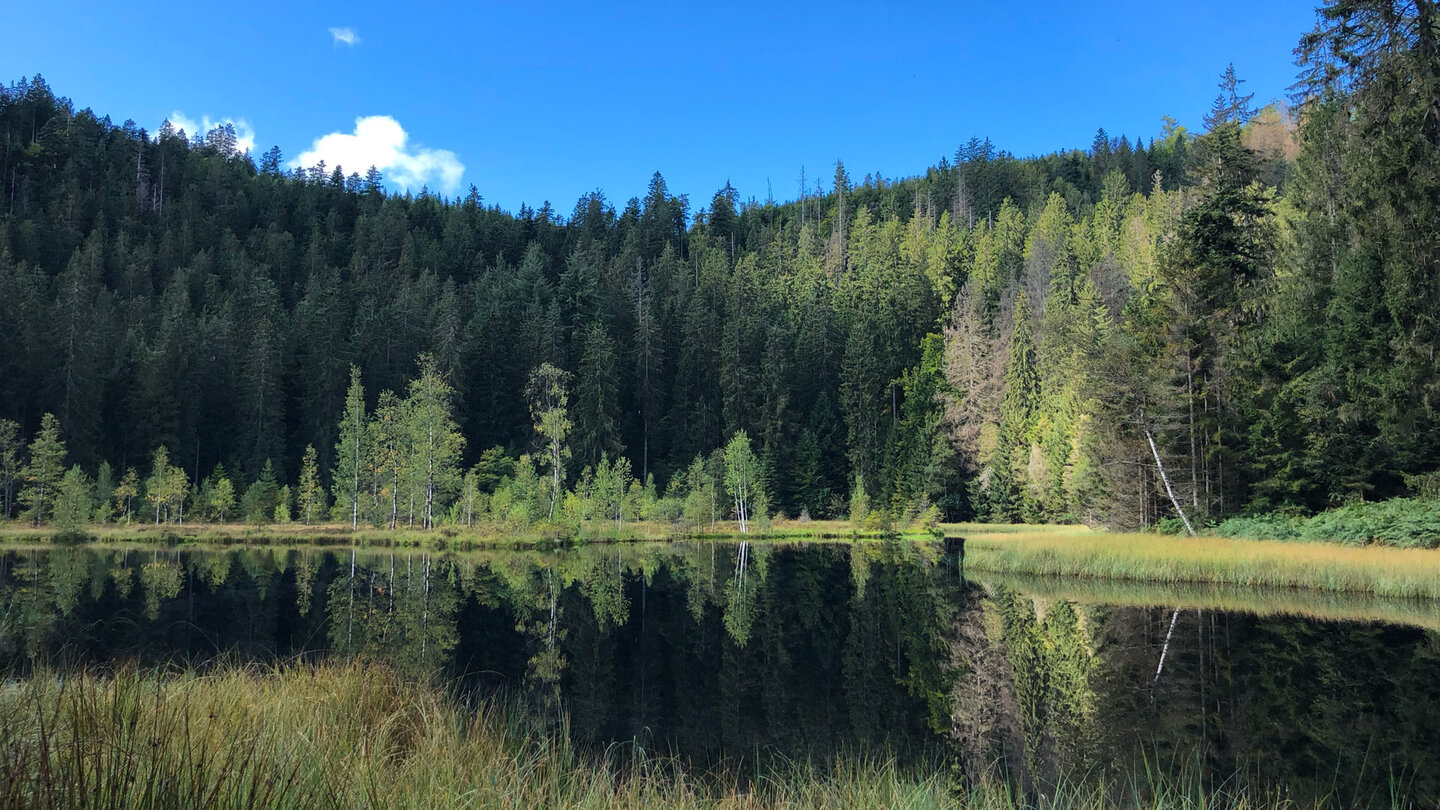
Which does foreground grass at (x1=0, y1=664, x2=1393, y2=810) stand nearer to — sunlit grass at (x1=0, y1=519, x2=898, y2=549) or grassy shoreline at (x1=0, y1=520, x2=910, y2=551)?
grassy shoreline at (x1=0, y1=520, x2=910, y2=551)

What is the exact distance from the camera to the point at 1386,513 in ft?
64.5

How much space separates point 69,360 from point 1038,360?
68648 mm

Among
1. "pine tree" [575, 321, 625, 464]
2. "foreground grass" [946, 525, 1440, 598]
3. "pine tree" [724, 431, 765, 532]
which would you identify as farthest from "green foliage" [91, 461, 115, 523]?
"foreground grass" [946, 525, 1440, 598]

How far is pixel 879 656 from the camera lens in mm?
12969

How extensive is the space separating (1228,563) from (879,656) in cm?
1215

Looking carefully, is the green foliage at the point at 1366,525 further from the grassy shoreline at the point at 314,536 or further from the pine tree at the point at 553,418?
the pine tree at the point at 553,418

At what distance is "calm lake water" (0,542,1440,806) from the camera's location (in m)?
7.63

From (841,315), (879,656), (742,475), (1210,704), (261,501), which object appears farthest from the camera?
(841,315)

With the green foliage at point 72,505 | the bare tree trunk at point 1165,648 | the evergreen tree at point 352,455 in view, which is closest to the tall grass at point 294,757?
the bare tree trunk at point 1165,648

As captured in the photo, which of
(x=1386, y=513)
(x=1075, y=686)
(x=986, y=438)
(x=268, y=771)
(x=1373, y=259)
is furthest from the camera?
(x=986, y=438)

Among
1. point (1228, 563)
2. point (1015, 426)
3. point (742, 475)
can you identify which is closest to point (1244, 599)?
point (1228, 563)

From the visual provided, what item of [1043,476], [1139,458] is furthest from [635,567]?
[1043,476]

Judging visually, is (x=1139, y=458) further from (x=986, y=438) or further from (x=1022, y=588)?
(x=986, y=438)

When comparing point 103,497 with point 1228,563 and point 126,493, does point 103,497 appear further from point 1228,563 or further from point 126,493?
point 1228,563
